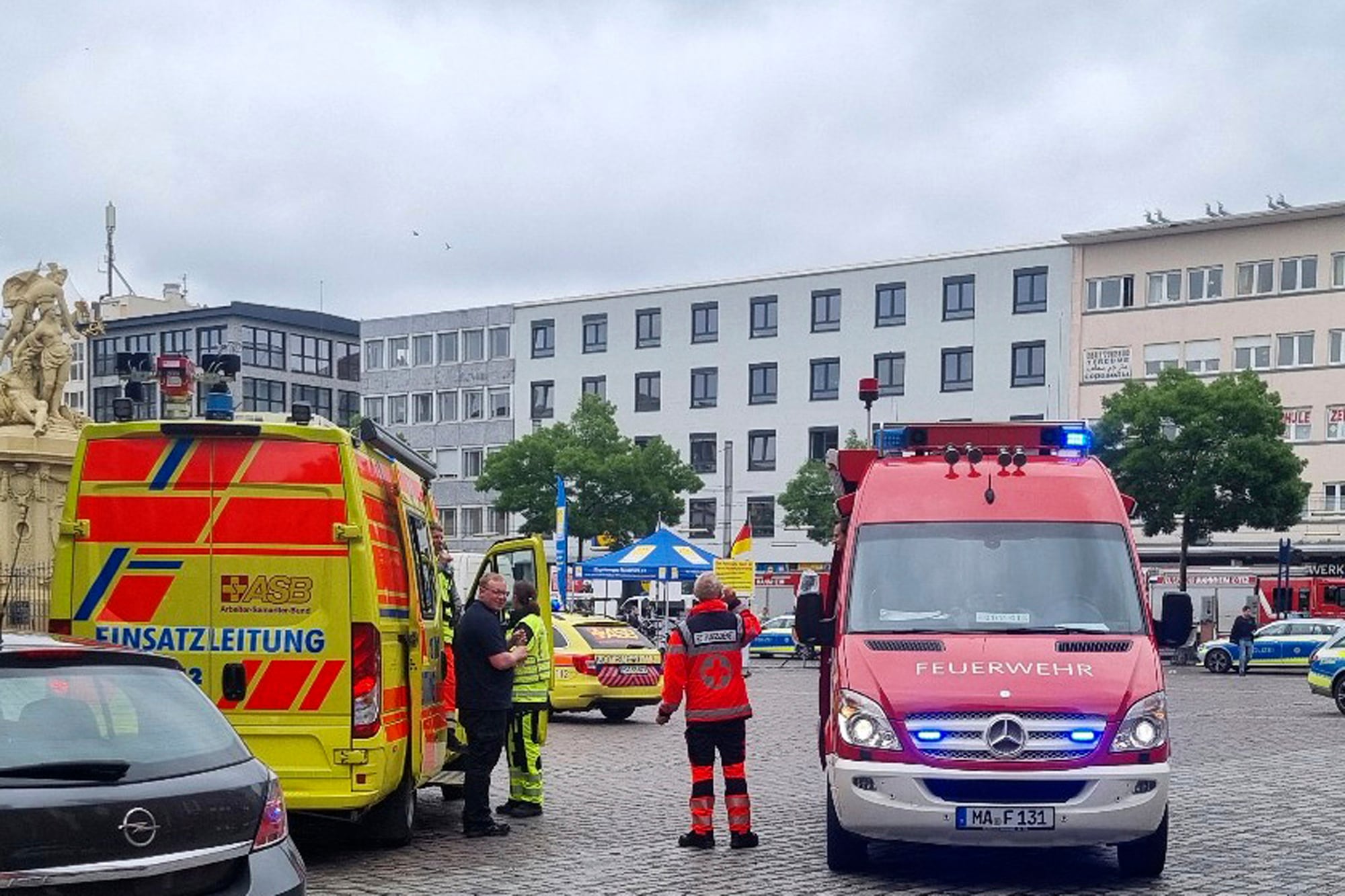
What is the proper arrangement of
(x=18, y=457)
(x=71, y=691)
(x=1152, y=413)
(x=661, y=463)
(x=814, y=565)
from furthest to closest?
(x=814, y=565)
(x=661, y=463)
(x=1152, y=413)
(x=18, y=457)
(x=71, y=691)

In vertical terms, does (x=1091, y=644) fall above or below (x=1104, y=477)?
below

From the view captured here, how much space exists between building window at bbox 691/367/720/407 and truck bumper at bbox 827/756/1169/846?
2794 inches

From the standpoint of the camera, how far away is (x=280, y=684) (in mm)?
10914

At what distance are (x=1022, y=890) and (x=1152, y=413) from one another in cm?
4601

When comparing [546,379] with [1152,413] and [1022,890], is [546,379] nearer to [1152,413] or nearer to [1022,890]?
[1152,413]

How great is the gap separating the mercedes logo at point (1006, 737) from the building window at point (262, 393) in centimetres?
9074

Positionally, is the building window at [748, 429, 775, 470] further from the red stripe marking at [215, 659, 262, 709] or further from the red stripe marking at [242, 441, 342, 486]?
the red stripe marking at [215, 659, 262, 709]

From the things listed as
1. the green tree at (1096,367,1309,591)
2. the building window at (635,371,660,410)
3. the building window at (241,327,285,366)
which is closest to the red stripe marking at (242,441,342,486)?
the green tree at (1096,367,1309,591)

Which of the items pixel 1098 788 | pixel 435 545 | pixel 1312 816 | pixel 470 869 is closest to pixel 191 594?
pixel 470 869

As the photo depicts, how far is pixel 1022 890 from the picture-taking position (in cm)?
1080

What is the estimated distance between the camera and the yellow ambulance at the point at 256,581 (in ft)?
35.7

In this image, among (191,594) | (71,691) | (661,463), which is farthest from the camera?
(661,463)

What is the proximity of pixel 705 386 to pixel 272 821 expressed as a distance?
2956 inches

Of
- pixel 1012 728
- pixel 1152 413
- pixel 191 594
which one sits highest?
pixel 1152 413
